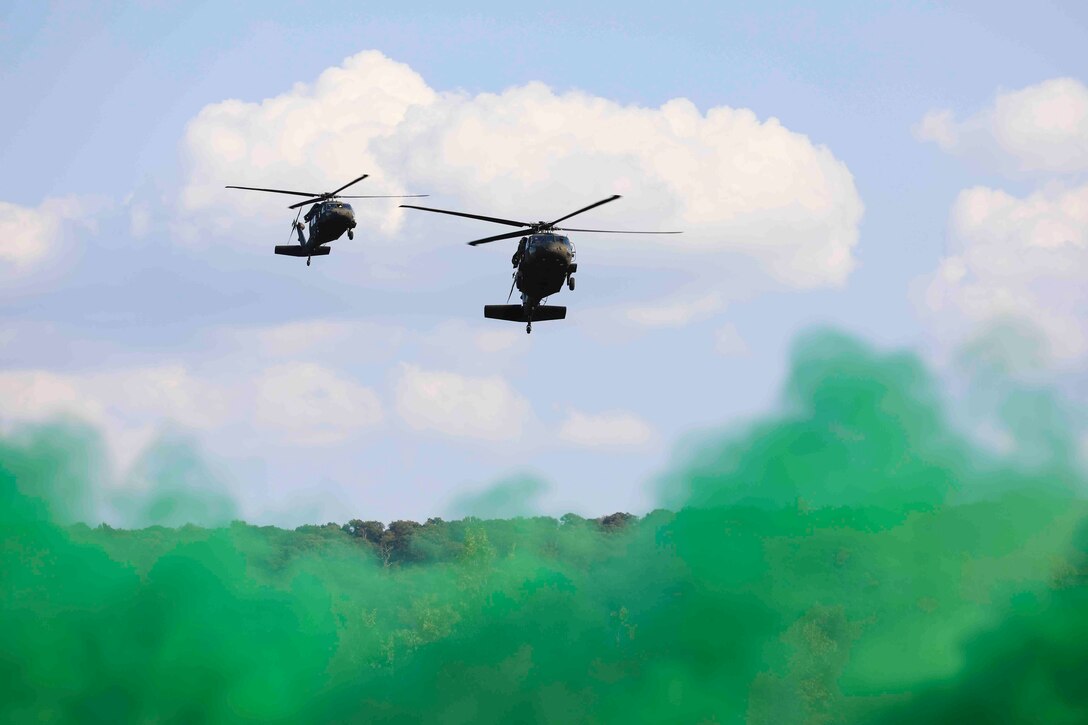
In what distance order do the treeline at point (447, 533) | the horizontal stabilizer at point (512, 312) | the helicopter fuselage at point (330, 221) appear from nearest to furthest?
the horizontal stabilizer at point (512, 312) < the helicopter fuselage at point (330, 221) < the treeline at point (447, 533)

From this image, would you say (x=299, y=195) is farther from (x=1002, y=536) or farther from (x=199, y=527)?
(x=1002, y=536)

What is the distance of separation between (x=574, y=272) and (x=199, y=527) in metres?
36.2

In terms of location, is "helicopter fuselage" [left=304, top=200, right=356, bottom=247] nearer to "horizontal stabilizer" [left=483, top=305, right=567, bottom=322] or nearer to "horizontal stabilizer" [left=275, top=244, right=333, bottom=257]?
"horizontal stabilizer" [left=275, top=244, right=333, bottom=257]

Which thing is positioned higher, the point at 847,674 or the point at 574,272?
the point at 574,272

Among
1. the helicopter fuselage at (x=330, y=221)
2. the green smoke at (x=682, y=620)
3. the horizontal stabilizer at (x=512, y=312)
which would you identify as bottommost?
the green smoke at (x=682, y=620)

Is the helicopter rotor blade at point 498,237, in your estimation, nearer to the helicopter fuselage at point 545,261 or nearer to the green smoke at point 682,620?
the helicopter fuselage at point 545,261

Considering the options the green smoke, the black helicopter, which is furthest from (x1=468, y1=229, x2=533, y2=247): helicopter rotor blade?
the green smoke

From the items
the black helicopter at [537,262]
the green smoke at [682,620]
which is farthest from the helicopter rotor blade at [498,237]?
the green smoke at [682,620]

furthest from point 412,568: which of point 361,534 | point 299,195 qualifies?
point 299,195

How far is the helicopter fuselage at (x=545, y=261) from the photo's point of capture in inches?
2083

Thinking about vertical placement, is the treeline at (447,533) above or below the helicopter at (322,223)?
below

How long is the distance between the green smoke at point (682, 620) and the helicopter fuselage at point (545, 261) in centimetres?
1883

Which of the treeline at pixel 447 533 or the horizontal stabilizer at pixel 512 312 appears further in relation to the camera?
the treeline at pixel 447 533

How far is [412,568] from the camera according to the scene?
91.8 m
